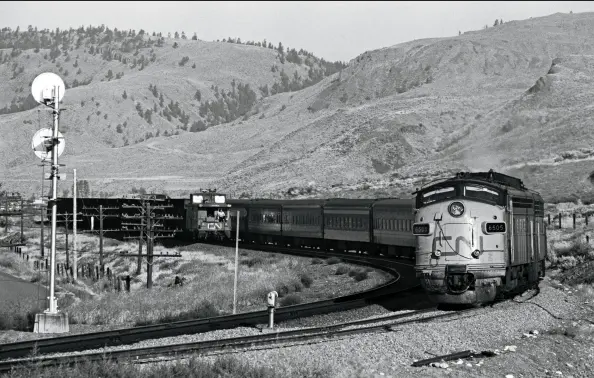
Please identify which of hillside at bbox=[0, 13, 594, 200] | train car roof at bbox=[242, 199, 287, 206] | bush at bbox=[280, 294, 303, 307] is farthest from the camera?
hillside at bbox=[0, 13, 594, 200]

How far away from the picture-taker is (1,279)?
143 feet

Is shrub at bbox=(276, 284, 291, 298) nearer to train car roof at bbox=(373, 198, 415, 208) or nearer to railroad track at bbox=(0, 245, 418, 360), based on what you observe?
railroad track at bbox=(0, 245, 418, 360)

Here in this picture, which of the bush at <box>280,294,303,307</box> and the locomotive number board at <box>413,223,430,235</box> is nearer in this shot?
the locomotive number board at <box>413,223,430,235</box>

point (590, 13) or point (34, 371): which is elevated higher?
point (590, 13)

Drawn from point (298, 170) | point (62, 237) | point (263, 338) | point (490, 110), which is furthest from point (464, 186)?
point (490, 110)

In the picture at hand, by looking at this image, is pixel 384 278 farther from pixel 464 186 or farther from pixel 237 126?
pixel 237 126

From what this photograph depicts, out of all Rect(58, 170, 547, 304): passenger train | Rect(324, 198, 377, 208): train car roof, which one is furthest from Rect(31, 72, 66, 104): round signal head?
Rect(324, 198, 377, 208): train car roof

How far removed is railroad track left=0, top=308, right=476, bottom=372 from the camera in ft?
46.3

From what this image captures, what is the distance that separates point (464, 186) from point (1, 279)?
29309 mm

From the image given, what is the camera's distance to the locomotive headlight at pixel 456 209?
868 inches

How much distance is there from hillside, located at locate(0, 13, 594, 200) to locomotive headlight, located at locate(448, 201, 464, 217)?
5303cm

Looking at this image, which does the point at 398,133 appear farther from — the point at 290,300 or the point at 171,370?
the point at 171,370

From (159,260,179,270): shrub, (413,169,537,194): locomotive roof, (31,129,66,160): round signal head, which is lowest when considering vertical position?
(159,260,179,270): shrub

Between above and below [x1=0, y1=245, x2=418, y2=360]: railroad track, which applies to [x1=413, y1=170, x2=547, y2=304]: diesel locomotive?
above
